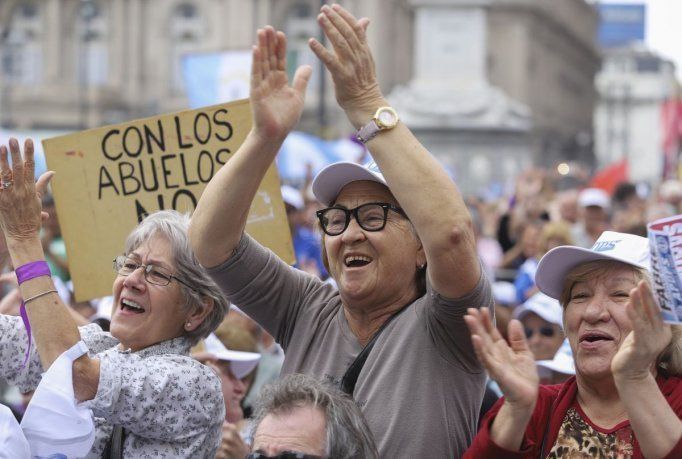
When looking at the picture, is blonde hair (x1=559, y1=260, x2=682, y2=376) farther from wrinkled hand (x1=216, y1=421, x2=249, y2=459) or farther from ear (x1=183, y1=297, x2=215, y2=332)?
wrinkled hand (x1=216, y1=421, x2=249, y2=459)

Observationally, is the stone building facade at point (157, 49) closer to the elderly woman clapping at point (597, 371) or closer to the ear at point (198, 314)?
the ear at point (198, 314)

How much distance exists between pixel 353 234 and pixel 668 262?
1091mm

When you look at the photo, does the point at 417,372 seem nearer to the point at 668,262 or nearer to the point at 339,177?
the point at 339,177

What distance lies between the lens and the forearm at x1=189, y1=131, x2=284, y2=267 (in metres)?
3.98

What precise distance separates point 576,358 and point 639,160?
128m

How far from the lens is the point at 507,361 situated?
3381mm

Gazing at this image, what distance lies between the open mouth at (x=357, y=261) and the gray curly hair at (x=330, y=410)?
48cm

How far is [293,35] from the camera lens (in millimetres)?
61312

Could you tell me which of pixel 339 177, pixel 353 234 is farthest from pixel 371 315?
pixel 339 177

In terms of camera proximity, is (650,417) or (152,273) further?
(152,273)

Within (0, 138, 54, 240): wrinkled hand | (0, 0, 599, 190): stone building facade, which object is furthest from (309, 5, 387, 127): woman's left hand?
(0, 0, 599, 190): stone building facade

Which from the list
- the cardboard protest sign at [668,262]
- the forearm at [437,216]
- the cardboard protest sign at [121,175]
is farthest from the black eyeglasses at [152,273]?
the cardboard protest sign at [668,262]

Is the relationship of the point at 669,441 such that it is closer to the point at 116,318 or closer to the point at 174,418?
the point at 174,418

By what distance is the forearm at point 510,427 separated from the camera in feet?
11.2
